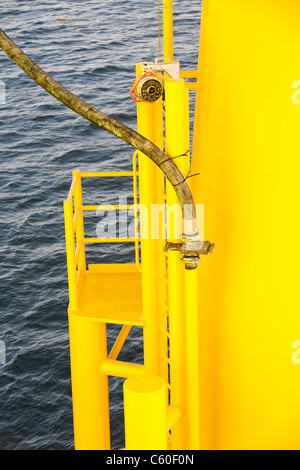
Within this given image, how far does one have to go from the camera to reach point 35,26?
4525 centimetres

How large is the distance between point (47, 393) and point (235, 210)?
12.7 m

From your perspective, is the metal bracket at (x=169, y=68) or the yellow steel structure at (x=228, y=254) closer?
the yellow steel structure at (x=228, y=254)

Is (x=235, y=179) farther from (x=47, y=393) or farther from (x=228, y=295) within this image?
(x=47, y=393)

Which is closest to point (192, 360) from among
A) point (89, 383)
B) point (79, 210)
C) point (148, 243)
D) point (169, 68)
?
point (148, 243)

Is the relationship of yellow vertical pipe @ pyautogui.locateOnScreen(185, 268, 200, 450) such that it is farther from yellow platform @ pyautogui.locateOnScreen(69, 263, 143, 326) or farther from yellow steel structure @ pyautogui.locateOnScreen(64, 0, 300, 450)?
yellow platform @ pyautogui.locateOnScreen(69, 263, 143, 326)

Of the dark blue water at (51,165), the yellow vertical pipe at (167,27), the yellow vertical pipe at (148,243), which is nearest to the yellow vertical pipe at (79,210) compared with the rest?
the yellow vertical pipe at (148,243)

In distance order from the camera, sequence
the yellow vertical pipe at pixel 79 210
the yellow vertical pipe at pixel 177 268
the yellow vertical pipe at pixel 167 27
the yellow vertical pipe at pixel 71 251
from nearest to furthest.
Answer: the yellow vertical pipe at pixel 177 268 < the yellow vertical pipe at pixel 167 27 < the yellow vertical pipe at pixel 71 251 < the yellow vertical pipe at pixel 79 210

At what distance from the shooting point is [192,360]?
783 centimetres

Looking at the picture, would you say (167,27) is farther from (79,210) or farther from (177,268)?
(79,210)

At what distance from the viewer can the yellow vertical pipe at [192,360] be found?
751cm

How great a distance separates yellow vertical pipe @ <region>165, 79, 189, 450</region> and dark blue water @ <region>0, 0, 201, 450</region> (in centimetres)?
963

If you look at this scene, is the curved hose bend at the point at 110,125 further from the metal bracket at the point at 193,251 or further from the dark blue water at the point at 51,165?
the dark blue water at the point at 51,165

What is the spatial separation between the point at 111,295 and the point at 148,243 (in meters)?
1.46

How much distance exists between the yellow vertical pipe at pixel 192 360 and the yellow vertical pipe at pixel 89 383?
5.17 ft
